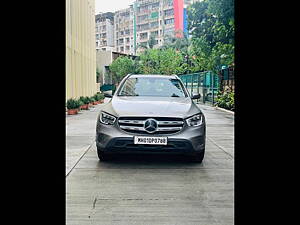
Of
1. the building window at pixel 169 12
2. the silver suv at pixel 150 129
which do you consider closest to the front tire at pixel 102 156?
the silver suv at pixel 150 129

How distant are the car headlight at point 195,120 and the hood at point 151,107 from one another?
0.26 feet

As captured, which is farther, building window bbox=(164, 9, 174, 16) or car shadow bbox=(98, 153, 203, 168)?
building window bbox=(164, 9, 174, 16)

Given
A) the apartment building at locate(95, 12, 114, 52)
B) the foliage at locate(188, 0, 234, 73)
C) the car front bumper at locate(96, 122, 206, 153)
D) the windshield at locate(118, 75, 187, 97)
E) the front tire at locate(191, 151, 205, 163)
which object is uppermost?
the apartment building at locate(95, 12, 114, 52)

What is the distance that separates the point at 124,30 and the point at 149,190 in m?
130

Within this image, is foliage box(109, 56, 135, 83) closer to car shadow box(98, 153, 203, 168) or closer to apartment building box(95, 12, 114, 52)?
car shadow box(98, 153, 203, 168)

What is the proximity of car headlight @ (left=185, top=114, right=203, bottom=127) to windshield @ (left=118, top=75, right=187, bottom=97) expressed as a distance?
1111 millimetres

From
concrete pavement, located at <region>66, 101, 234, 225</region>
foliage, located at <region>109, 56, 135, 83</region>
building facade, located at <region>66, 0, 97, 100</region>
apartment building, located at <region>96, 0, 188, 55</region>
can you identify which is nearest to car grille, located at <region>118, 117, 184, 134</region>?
concrete pavement, located at <region>66, 101, 234, 225</region>

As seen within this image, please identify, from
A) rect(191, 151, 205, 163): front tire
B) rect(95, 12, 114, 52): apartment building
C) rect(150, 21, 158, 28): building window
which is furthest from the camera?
rect(95, 12, 114, 52): apartment building

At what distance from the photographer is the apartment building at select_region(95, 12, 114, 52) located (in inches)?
5123

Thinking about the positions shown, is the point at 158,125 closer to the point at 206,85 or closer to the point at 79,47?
the point at 79,47

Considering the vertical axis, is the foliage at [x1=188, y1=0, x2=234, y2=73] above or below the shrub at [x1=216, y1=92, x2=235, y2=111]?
above

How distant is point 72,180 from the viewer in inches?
239
